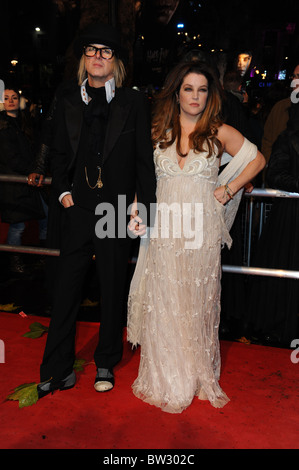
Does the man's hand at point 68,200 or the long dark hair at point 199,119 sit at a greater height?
the long dark hair at point 199,119

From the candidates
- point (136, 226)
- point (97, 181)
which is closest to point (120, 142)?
point (97, 181)

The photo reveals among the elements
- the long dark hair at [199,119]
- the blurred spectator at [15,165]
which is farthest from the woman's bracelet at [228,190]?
the blurred spectator at [15,165]

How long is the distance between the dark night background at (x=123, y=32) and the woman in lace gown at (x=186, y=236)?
1.38 meters

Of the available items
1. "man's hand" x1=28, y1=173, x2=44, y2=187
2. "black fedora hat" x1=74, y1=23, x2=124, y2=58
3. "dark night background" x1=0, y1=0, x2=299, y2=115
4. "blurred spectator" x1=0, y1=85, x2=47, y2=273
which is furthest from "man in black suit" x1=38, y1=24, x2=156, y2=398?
"blurred spectator" x1=0, y1=85, x2=47, y2=273

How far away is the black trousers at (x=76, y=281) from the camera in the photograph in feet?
9.59

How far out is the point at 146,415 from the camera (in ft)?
9.01

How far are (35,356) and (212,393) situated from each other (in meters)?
1.31

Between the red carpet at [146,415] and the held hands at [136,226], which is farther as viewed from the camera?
the held hands at [136,226]

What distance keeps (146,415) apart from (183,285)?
2.49ft

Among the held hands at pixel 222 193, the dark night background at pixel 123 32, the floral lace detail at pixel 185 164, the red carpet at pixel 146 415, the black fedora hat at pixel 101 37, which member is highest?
the dark night background at pixel 123 32

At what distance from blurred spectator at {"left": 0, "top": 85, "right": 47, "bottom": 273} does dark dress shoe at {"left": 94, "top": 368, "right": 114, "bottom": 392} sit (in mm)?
2435

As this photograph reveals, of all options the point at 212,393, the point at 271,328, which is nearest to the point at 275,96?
the point at 271,328

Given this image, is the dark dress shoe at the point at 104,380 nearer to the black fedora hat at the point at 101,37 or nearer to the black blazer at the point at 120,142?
the black blazer at the point at 120,142

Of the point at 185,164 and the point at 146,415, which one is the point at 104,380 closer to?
the point at 146,415
